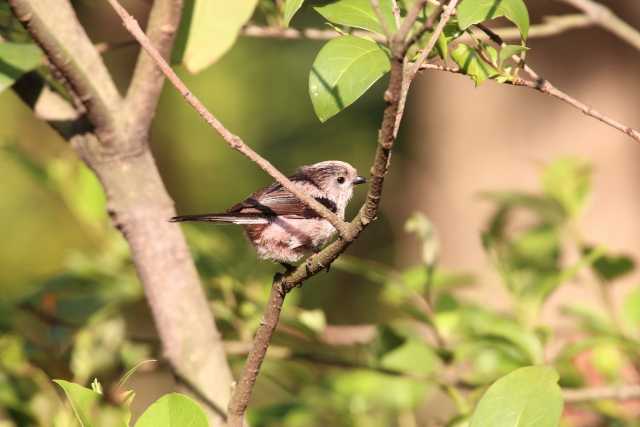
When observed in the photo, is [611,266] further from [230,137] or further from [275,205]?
[230,137]

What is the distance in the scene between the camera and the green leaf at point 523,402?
6.40 ft

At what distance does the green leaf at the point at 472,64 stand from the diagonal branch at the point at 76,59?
1.12 m

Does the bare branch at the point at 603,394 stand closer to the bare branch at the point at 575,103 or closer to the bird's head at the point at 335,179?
the bird's head at the point at 335,179

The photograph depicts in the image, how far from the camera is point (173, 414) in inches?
77.3

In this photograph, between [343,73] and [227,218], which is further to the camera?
[227,218]

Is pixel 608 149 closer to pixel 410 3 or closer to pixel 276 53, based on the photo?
pixel 410 3

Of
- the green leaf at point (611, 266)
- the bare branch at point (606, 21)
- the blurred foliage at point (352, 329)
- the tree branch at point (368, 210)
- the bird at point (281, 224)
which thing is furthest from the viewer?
the green leaf at point (611, 266)

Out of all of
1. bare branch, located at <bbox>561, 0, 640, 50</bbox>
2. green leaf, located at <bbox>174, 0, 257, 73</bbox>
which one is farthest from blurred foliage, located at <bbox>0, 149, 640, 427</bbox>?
green leaf, located at <bbox>174, 0, 257, 73</bbox>

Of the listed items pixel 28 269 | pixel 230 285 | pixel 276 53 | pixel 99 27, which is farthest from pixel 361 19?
pixel 276 53

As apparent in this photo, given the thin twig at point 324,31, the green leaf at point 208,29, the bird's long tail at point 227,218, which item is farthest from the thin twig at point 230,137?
the thin twig at point 324,31

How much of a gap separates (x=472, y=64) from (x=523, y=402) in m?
0.77

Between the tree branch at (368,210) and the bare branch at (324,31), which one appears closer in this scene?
the tree branch at (368,210)

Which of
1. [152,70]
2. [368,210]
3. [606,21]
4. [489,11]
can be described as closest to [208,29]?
[152,70]

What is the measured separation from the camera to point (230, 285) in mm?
3541
